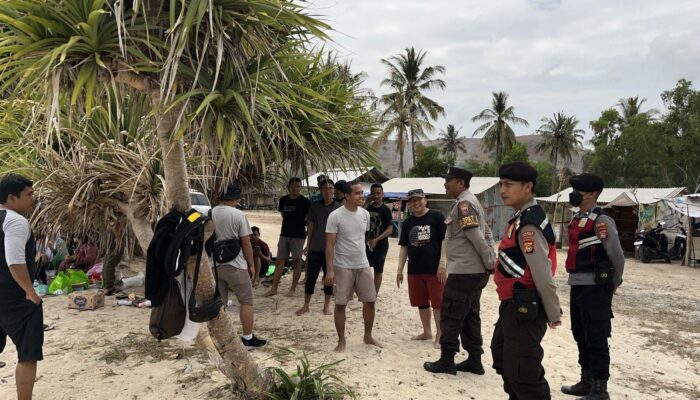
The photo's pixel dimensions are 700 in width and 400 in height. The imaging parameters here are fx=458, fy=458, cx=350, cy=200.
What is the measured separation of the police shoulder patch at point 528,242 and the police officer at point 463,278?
1222 mm

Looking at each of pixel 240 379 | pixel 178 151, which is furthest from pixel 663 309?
pixel 178 151

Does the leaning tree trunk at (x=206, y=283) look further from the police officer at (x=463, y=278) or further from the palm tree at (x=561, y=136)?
the palm tree at (x=561, y=136)

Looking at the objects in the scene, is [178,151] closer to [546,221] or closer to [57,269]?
[546,221]

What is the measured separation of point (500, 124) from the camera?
42.6 meters

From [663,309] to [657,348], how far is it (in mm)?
3088

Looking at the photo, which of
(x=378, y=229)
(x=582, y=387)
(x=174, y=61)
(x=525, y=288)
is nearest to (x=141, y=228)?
(x=174, y=61)

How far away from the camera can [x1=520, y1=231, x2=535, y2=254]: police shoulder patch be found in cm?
274

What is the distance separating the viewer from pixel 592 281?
3721mm

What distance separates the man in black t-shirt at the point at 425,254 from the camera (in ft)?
15.4

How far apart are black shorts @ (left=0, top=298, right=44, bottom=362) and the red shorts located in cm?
326

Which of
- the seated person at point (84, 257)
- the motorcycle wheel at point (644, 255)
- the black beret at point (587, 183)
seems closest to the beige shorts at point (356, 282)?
the black beret at point (587, 183)

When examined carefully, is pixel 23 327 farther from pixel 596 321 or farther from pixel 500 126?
pixel 500 126

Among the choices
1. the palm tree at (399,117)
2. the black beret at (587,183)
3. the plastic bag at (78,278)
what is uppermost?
the palm tree at (399,117)

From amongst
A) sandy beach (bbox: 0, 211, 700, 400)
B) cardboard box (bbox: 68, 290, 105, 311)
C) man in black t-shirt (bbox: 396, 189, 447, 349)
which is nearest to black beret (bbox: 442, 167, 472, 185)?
man in black t-shirt (bbox: 396, 189, 447, 349)
